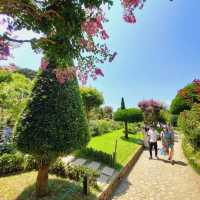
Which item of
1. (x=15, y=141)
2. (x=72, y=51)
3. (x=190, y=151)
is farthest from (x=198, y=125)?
(x=72, y=51)

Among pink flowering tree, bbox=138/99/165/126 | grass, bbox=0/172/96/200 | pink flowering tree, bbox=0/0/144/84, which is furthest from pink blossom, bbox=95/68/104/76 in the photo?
pink flowering tree, bbox=138/99/165/126

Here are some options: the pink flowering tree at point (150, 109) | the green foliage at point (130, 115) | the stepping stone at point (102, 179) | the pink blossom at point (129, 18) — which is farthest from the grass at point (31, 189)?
the pink flowering tree at point (150, 109)

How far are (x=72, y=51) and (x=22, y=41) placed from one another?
724 millimetres

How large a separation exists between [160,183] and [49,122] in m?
5.37

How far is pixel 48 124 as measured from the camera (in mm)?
5828

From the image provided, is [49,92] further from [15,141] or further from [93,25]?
[93,25]

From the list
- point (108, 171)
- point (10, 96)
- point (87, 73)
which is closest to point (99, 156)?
point (108, 171)

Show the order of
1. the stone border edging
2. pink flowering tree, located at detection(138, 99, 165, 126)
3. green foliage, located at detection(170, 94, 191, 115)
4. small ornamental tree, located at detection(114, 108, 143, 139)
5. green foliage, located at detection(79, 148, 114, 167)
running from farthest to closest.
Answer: pink flowering tree, located at detection(138, 99, 165, 126), green foliage, located at detection(170, 94, 191, 115), small ornamental tree, located at detection(114, 108, 143, 139), green foliage, located at detection(79, 148, 114, 167), the stone border edging

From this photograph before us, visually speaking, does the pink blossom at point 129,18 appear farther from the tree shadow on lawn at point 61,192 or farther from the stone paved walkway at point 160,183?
the stone paved walkway at point 160,183

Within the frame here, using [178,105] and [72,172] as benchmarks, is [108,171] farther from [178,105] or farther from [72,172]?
[178,105]

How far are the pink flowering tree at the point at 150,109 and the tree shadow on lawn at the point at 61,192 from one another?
21.9 metres

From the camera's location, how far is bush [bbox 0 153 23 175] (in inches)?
326

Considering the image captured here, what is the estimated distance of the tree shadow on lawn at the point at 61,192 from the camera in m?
6.11

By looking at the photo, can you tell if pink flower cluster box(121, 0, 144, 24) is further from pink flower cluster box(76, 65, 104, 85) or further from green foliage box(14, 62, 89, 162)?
green foliage box(14, 62, 89, 162)
